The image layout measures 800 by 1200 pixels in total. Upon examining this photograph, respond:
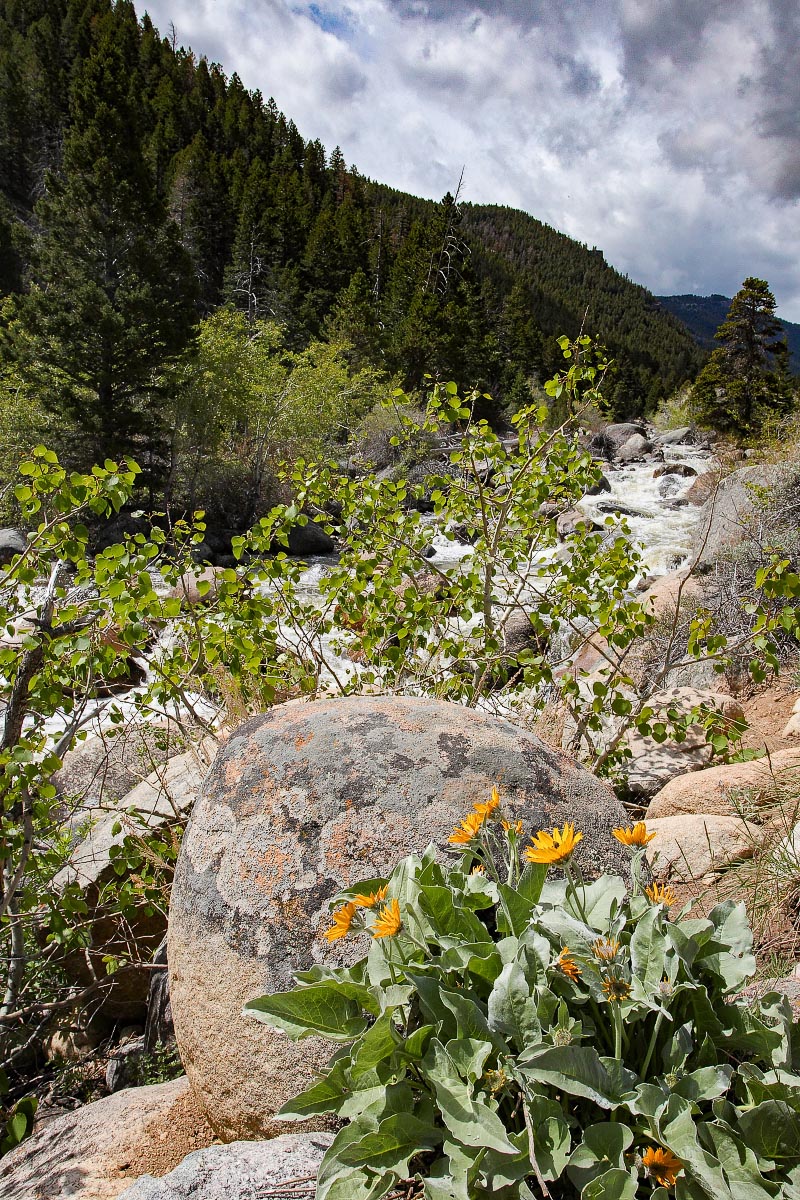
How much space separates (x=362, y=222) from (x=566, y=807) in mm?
56432

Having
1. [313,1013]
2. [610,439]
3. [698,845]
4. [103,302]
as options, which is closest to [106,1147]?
[313,1013]

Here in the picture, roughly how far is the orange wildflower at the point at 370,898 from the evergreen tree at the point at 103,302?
18105mm

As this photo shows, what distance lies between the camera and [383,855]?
2000mm

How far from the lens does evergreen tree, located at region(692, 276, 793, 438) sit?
27719 mm

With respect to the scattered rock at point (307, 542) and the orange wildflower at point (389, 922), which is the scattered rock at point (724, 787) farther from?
the scattered rock at point (307, 542)

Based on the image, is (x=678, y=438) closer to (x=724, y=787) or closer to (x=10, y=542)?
(x=10, y=542)

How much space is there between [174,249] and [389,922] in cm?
2254

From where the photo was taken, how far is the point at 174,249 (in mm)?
19828

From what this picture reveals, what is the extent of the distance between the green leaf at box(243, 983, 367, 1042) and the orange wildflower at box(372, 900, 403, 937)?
162 mm

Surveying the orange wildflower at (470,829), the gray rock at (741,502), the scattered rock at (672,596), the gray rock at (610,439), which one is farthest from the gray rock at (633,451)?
the orange wildflower at (470,829)

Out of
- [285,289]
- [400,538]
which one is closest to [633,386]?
[285,289]

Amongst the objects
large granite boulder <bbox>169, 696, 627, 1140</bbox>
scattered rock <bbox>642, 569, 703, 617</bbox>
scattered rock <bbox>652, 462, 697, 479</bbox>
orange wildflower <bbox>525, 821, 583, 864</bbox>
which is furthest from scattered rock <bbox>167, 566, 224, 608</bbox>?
scattered rock <bbox>652, 462, 697, 479</bbox>

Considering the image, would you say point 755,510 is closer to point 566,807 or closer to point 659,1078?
point 566,807

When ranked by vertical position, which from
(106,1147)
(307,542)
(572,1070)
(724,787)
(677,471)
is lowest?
(106,1147)
